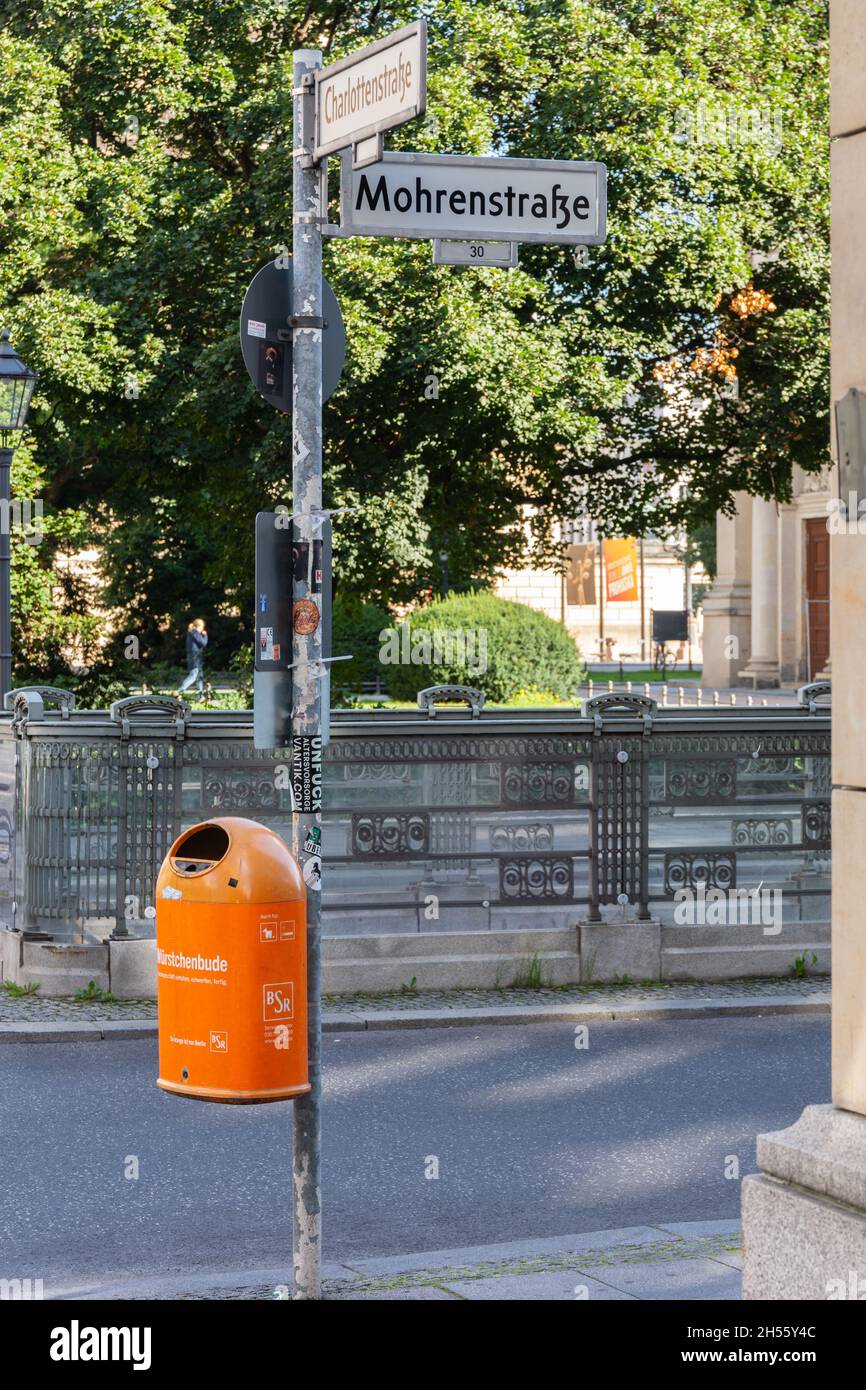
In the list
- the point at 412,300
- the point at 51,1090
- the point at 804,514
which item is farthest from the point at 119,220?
the point at 804,514

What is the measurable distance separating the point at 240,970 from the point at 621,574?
277 ft

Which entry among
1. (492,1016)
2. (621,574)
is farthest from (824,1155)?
(621,574)

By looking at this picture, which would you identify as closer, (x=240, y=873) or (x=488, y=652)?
(x=240, y=873)

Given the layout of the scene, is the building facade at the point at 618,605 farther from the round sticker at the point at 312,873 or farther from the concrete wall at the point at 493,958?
the round sticker at the point at 312,873

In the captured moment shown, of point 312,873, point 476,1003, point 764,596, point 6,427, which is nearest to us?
point 312,873

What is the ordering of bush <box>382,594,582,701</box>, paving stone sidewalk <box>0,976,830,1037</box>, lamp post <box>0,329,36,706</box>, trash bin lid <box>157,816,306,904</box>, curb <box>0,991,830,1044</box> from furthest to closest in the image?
bush <box>382,594,582,701</box> < lamp post <box>0,329,36,706</box> < paving stone sidewalk <box>0,976,830,1037</box> < curb <box>0,991,830,1044</box> < trash bin lid <box>157,816,306,904</box>

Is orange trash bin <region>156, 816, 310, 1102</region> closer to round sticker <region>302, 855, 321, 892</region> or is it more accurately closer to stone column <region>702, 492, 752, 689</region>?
round sticker <region>302, 855, 321, 892</region>

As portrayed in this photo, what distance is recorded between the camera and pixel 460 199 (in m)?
5.29

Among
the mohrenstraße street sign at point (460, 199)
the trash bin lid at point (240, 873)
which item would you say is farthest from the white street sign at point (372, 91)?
the trash bin lid at point (240, 873)

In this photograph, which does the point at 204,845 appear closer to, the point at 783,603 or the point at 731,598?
the point at 783,603

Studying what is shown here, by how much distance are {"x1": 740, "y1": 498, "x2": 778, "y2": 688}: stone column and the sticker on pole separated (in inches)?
1702

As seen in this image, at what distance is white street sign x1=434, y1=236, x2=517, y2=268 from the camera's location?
553cm

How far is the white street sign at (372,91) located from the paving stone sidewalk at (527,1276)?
3.13 metres

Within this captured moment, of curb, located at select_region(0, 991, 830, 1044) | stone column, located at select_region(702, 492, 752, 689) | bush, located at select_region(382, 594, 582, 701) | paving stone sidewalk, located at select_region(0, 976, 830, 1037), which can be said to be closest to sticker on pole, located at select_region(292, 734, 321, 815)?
curb, located at select_region(0, 991, 830, 1044)
